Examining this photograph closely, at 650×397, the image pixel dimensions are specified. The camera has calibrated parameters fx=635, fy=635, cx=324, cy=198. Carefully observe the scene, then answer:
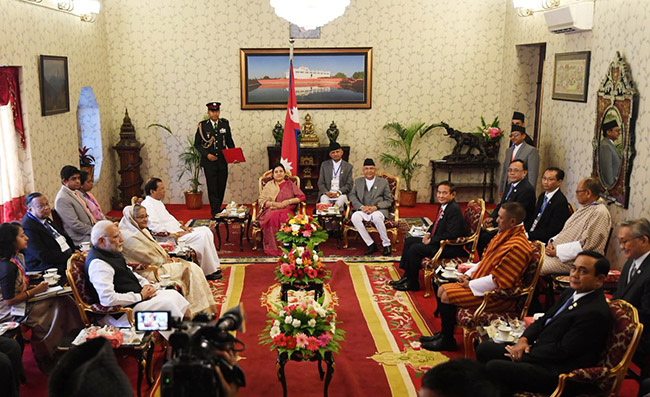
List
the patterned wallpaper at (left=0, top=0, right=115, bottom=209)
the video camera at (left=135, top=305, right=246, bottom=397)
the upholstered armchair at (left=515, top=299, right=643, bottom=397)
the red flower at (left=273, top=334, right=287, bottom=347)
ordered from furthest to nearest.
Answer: the patterned wallpaper at (left=0, top=0, right=115, bottom=209)
the red flower at (left=273, top=334, right=287, bottom=347)
the upholstered armchair at (left=515, top=299, right=643, bottom=397)
the video camera at (left=135, top=305, right=246, bottom=397)

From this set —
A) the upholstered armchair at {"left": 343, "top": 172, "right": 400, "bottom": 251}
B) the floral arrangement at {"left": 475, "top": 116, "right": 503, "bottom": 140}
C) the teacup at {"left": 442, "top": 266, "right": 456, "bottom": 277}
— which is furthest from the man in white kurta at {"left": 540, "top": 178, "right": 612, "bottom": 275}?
the floral arrangement at {"left": 475, "top": 116, "right": 503, "bottom": 140}

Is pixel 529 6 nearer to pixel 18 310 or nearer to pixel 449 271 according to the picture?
pixel 449 271

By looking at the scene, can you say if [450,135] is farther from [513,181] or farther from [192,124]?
[192,124]

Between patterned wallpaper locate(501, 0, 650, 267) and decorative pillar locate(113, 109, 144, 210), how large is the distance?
22.9 feet

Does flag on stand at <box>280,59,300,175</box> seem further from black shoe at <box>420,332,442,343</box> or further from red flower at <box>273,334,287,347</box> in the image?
red flower at <box>273,334,287,347</box>

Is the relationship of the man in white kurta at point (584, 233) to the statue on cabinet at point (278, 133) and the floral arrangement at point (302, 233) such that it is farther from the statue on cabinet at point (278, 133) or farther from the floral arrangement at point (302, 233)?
the statue on cabinet at point (278, 133)

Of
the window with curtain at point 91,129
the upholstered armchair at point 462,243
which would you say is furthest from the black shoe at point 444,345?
the window with curtain at point 91,129

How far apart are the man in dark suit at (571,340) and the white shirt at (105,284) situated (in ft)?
9.89

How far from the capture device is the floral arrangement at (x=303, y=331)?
4.85 meters

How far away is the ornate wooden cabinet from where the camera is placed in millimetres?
11867

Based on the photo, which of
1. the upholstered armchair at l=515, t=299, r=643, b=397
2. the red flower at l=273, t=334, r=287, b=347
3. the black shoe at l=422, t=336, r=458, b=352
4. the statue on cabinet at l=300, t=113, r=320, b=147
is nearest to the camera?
the upholstered armchair at l=515, t=299, r=643, b=397

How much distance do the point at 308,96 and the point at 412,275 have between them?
5388mm

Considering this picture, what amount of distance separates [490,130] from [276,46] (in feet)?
14.0

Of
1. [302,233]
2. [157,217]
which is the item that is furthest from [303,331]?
[157,217]
